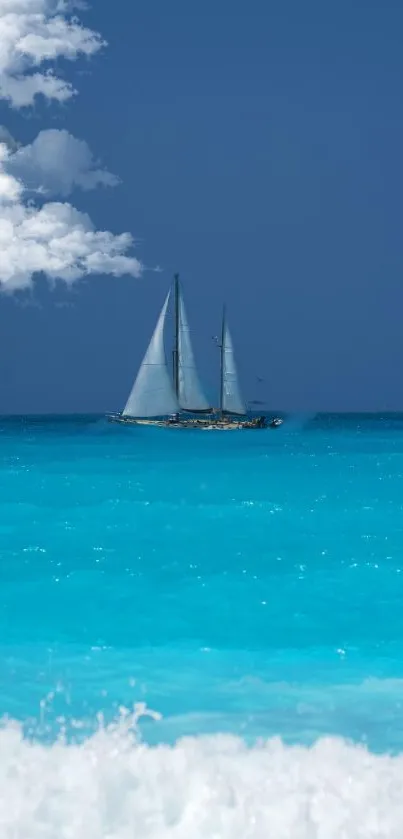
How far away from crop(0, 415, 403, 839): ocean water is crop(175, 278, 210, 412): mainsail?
164 feet

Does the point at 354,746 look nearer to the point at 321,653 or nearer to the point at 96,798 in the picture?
the point at 96,798

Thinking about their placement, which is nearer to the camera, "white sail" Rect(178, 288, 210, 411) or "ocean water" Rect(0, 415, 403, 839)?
"ocean water" Rect(0, 415, 403, 839)

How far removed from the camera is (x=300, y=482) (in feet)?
129

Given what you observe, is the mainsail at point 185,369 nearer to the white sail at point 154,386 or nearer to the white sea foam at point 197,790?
the white sail at point 154,386

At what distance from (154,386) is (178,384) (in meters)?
3.30

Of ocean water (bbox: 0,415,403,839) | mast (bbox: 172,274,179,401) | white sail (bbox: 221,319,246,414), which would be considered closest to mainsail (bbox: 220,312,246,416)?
white sail (bbox: 221,319,246,414)

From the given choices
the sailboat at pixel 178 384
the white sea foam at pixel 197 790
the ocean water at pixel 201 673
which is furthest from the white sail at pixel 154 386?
the white sea foam at pixel 197 790

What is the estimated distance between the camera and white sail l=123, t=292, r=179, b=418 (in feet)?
245

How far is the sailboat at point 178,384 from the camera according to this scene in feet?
248

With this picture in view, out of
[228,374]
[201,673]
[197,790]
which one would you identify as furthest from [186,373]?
[197,790]

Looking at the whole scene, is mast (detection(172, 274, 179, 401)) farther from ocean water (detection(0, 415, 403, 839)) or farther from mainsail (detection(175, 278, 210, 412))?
ocean water (detection(0, 415, 403, 839))

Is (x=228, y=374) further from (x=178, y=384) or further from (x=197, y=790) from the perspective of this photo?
(x=197, y=790)

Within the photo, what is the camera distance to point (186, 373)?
78.8 metres

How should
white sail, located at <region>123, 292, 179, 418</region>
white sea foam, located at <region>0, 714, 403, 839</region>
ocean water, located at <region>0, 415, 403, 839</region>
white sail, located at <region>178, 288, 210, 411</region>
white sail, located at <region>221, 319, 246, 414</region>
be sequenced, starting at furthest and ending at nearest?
1. white sail, located at <region>221, 319, 246, 414</region>
2. white sail, located at <region>178, 288, 210, 411</region>
3. white sail, located at <region>123, 292, 179, 418</region>
4. ocean water, located at <region>0, 415, 403, 839</region>
5. white sea foam, located at <region>0, 714, 403, 839</region>
